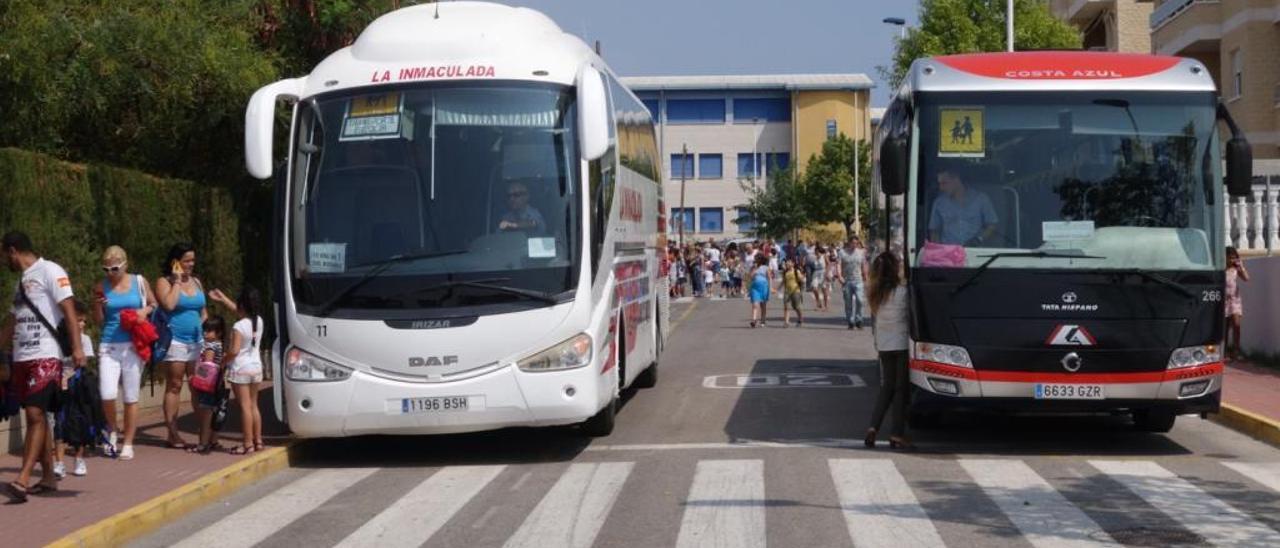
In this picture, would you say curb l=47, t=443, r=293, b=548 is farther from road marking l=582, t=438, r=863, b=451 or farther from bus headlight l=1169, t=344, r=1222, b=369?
bus headlight l=1169, t=344, r=1222, b=369

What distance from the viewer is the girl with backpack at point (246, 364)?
13.7 m

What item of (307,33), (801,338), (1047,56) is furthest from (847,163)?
(1047,56)

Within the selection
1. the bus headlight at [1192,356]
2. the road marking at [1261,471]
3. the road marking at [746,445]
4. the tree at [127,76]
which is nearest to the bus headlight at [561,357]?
the road marking at [746,445]

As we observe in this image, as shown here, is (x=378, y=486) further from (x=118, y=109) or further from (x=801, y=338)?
(x=801, y=338)

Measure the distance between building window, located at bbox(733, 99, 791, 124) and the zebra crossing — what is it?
285 feet

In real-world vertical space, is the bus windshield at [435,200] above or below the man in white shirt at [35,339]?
above

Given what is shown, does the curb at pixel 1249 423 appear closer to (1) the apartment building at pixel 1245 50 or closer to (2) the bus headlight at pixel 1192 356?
(2) the bus headlight at pixel 1192 356

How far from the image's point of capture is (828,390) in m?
19.2

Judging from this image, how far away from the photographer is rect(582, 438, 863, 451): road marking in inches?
557

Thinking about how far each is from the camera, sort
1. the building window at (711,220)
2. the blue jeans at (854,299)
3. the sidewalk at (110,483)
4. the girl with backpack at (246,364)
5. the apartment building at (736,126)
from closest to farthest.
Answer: the sidewalk at (110,483)
the girl with backpack at (246,364)
the blue jeans at (854,299)
the apartment building at (736,126)
the building window at (711,220)

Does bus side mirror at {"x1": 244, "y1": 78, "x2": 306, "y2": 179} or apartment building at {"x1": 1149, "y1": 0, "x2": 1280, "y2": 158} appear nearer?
bus side mirror at {"x1": 244, "y1": 78, "x2": 306, "y2": 179}

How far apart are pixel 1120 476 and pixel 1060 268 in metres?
1.79

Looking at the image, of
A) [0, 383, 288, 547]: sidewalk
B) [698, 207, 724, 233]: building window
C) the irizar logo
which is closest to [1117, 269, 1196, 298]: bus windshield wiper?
the irizar logo

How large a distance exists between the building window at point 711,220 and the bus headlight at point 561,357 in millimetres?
87415
